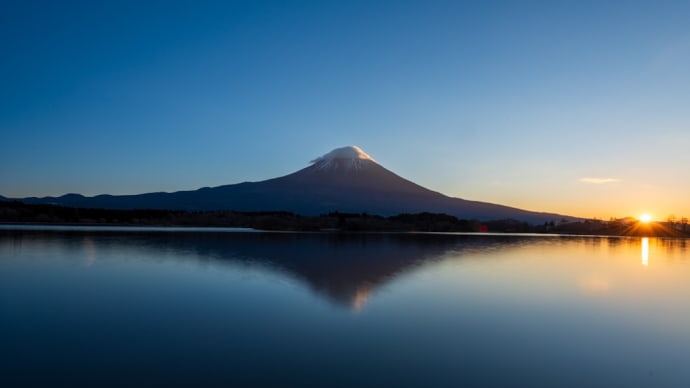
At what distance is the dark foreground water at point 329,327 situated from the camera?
4.01 meters

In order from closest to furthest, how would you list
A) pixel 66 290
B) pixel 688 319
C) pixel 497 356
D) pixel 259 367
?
pixel 259 367, pixel 497 356, pixel 688 319, pixel 66 290

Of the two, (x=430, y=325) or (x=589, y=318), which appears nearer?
(x=430, y=325)

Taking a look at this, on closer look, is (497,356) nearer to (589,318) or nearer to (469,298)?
(589,318)

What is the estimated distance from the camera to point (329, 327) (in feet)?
18.4

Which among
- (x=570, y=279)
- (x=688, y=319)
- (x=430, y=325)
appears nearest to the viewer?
(x=430, y=325)

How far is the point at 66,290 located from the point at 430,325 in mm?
5751

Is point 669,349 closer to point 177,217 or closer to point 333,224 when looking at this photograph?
point 333,224

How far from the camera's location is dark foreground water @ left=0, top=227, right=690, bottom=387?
4.01 metres

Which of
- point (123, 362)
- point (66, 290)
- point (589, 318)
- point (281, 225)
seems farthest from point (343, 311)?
point (281, 225)

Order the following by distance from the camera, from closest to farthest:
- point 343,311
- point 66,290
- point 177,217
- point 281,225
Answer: point 343,311, point 66,290, point 281,225, point 177,217

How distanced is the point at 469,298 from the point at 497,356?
11.3 ft

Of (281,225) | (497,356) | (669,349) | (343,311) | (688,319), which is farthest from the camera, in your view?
(281,225)

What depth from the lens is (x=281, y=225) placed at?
1657 inches

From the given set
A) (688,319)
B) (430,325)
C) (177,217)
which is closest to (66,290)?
(430,325)
